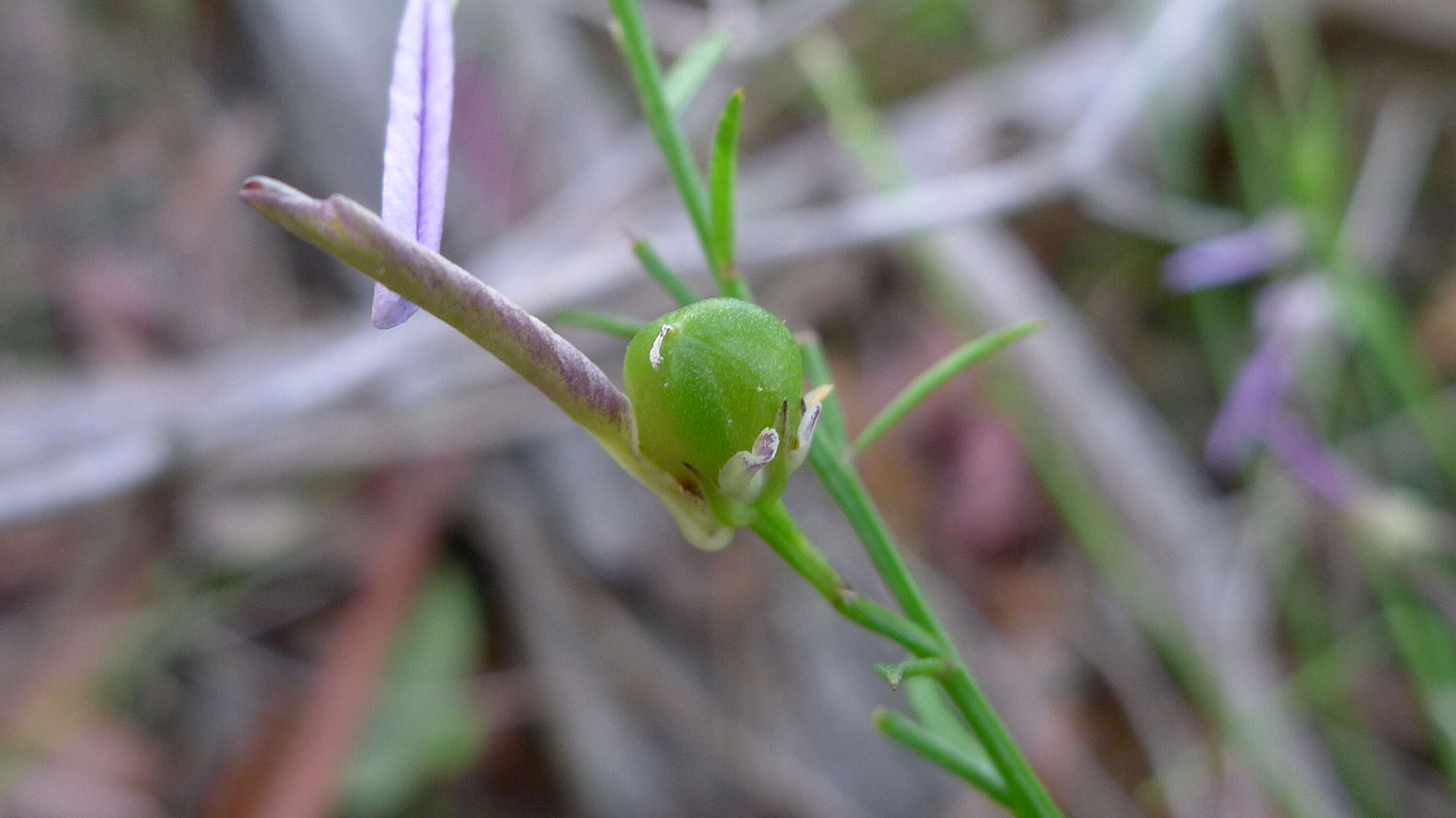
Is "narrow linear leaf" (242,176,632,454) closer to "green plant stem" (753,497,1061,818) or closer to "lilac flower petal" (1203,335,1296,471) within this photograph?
"green plant stem" (753,497,1061,818)

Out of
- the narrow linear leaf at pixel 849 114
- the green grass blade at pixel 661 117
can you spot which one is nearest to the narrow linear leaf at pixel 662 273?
the green grass blade at pixel 661 117

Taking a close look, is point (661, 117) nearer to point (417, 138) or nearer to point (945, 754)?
point (417, 138)

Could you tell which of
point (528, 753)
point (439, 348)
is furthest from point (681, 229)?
point (528, 753)

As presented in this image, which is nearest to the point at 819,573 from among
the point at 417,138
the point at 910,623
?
the point at 910,623

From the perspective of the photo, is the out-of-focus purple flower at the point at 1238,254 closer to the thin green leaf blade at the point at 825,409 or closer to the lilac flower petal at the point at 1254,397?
the lilac flower petal at the point at 1254,397

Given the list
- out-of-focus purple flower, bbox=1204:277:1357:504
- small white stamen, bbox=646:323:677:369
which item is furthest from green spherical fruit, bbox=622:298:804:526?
out-of-focus purple flower, bbox=1204:277:1357:504

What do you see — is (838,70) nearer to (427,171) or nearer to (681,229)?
(681,229)
